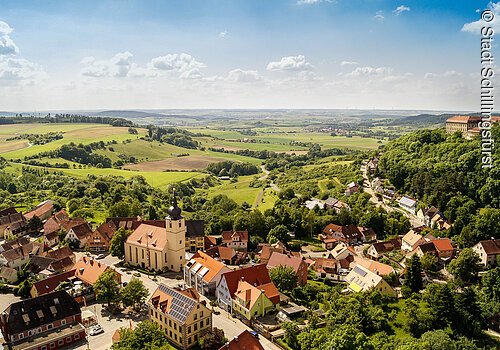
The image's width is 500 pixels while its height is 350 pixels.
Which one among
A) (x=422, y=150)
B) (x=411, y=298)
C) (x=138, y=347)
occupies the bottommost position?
(x=411, y=298)

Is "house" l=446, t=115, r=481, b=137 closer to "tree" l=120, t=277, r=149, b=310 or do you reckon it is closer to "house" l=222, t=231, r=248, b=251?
"house" l=222, t=231, r=248, b=251

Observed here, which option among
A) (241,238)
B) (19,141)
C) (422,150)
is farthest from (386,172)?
(19,141)

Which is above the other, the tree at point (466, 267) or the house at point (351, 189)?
the house at point (351, 189)

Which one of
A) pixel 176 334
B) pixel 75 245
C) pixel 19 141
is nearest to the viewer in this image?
pixel 176 334

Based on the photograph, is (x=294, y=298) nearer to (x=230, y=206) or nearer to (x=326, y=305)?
(x=326, y=305)

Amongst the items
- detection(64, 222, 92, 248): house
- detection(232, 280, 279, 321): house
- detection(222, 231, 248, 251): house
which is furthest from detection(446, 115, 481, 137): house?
detection(64, 222, 92, 248): house

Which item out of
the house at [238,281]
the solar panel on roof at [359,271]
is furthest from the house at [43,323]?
the solar panel on roof at [359,271]

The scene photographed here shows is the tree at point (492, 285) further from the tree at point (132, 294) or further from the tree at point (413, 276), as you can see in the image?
the tree at point (132, 294)
